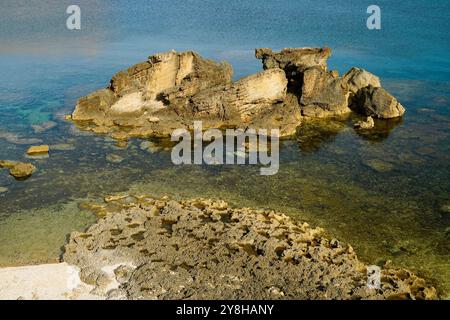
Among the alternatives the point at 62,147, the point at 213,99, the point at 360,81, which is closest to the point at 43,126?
the point at 62,147

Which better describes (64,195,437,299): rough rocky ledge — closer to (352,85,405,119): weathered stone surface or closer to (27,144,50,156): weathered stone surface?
(27,144,50,156): weathered stone surface

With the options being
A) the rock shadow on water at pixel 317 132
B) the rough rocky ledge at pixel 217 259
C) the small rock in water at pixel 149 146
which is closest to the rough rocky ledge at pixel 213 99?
the rock shadow on water at pixel 317 132

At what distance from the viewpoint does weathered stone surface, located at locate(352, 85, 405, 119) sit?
32.5 m

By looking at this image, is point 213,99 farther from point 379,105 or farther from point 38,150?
point 379,105

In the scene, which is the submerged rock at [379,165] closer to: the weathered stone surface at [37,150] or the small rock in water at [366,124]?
the small rock in water at [366,124]

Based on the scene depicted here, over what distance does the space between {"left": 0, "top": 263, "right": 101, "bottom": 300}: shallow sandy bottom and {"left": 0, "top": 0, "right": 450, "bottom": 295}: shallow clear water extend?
3.15 feet

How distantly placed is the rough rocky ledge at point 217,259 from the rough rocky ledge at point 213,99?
11.8 metres

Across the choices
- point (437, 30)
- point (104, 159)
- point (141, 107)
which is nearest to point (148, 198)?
point (104, 159)

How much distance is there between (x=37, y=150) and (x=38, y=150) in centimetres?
5

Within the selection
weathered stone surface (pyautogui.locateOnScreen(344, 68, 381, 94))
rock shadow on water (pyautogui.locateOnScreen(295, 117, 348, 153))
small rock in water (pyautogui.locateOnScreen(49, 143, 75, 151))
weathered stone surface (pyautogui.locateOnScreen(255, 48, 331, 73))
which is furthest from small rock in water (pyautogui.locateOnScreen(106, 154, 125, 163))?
weathered stone surface (pyautogui.locateOnScreen(344, 68, 381, 94))

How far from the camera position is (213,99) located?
31.0m

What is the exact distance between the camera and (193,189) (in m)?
22.2

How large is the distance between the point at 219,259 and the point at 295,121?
1717cm
